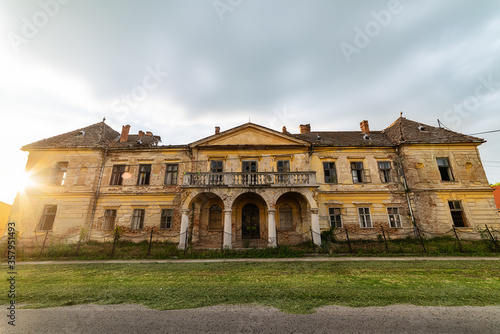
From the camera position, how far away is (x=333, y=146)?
692 inches

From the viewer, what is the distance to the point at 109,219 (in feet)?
54.4

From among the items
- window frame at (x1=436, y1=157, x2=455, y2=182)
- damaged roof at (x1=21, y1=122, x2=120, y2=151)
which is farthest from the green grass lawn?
damaged roof at (x1=21, y1=122, x2=120, y2=151)

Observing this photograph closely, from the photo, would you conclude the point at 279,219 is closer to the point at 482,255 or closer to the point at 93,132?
the point at 482,255

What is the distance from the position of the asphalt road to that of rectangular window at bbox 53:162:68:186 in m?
16.7

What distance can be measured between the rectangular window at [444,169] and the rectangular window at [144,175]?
2424 cm

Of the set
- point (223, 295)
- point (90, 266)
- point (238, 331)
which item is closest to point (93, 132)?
point (90, 266)

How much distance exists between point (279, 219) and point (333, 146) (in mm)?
7806

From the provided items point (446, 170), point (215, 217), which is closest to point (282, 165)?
point (215, 217)

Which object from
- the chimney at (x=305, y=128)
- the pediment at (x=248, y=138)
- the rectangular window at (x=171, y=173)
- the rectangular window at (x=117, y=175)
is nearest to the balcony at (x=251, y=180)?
the pediment at (x=248, y=138)

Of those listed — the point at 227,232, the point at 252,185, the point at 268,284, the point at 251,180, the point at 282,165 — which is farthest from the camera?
the point at 282,165

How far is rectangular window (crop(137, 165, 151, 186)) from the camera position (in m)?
17.5

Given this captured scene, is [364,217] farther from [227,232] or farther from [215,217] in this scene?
[215,217]

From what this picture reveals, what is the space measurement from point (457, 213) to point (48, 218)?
3169 centimetres

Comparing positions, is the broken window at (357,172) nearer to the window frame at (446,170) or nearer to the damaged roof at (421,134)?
the damaged roof at (421,134)
